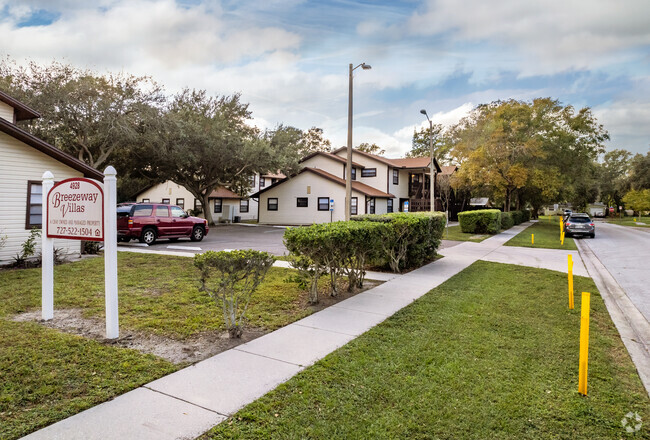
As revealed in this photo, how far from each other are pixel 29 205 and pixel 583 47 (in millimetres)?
19646

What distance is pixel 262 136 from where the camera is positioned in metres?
32.8

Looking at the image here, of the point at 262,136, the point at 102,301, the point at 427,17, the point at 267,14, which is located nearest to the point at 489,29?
the point at 427,17

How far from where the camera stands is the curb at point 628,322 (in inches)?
181

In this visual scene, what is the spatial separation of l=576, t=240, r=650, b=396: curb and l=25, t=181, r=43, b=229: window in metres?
14.2

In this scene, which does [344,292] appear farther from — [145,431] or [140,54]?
[140,54]

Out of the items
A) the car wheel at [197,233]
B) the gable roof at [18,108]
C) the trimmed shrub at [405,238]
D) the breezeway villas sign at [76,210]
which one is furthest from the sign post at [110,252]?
the car wheel at [197,233]

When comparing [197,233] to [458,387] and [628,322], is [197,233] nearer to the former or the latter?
[458,387]

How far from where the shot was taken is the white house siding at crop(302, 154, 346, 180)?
3503cm

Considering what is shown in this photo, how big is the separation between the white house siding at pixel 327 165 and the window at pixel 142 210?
69.5 feet

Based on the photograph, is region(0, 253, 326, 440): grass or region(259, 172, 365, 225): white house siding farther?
region(259, 172, 365, 225): white house siding

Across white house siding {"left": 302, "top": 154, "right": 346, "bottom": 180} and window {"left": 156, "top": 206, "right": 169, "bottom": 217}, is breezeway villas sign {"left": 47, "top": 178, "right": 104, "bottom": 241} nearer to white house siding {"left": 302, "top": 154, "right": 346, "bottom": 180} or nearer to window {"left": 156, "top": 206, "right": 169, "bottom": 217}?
window {"left": 156, "top": 206, "right": 169, "bottom": 217}

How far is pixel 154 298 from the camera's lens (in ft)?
23.1

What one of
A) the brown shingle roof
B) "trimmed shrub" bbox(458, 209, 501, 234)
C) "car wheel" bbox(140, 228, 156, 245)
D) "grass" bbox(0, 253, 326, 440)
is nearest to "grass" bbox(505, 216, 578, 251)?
"trimmed shrub" bbox(458, 209, 501, 234)

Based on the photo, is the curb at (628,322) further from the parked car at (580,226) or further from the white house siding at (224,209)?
the white house siding at (224,209)
